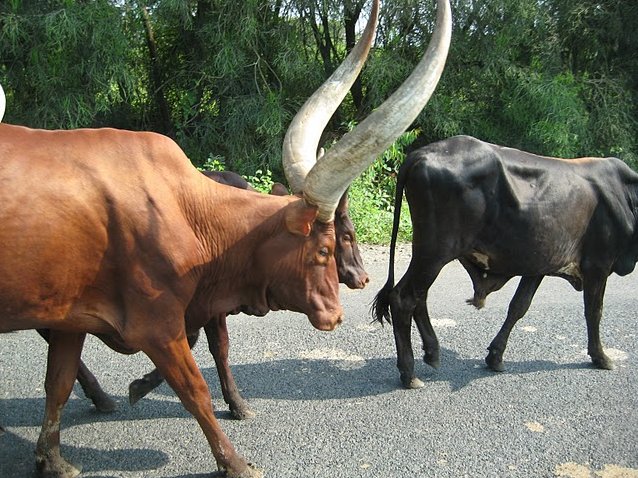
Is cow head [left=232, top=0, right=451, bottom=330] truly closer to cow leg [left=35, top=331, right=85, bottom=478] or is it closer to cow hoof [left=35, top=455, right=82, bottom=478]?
cow leg [left=35, top=331, right=85, bottom=478]

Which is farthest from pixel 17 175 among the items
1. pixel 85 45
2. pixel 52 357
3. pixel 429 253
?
pixel 85 45

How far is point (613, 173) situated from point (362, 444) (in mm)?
2913

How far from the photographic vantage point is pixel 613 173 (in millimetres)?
5277

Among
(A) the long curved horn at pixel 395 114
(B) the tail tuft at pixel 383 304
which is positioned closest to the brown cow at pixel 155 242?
(A) the long curved horn at pixel 395 114

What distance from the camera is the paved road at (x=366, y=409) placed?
144 inches

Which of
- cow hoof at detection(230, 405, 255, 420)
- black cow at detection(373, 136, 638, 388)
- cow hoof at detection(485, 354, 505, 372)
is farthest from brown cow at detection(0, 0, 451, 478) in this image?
cow hoof at detection(485, 354, 505, 372)

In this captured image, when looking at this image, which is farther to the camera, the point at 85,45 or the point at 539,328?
the point at 85,45

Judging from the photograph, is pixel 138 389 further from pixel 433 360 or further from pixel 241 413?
pixel 433 360

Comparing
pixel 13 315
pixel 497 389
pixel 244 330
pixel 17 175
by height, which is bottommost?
pixel 244 330

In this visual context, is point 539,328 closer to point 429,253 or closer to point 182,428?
point 429,253

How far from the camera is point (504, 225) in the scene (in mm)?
4781

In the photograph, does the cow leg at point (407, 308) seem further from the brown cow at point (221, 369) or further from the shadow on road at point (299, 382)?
the brown cow at point (221, 369)

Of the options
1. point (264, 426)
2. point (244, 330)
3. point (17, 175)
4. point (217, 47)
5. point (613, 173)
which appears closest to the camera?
point (17, 175)

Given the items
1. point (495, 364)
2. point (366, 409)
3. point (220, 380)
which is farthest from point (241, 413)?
point (495, 364)
